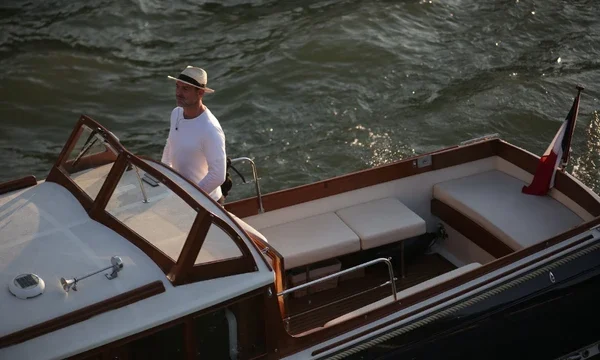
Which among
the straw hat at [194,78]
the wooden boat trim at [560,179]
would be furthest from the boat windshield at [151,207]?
the wooden boat trim at [560,179]

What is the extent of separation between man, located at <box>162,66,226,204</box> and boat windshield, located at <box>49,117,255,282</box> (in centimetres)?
31

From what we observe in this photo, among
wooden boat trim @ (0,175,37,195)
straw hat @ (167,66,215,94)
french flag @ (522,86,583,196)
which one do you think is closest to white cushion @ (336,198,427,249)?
french flag @ (522,86,583,196)

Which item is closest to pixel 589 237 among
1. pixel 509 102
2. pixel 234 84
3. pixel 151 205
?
pixel 151 205

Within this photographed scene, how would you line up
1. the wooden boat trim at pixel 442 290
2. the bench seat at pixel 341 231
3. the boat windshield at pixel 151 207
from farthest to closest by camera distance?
the bench seat at pixel 341 231, the wooden boat trim at pixel 442 290, the boat windshield at pixel 151 207

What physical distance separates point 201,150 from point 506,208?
10.5 ft

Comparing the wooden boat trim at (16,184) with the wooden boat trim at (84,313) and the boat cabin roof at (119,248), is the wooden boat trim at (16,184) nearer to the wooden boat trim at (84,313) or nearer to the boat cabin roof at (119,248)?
the boat cabin roof at (119,248)

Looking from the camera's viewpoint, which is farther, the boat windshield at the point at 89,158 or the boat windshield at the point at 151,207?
the boat windshield at the point at 89,158

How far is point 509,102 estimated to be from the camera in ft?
46.4

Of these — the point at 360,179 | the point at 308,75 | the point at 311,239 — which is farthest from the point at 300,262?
the point at 308,75

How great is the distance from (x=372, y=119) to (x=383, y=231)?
5561mm

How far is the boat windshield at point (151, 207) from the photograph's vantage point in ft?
19.5

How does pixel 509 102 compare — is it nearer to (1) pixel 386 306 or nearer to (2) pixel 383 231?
(2) pixel 383 231

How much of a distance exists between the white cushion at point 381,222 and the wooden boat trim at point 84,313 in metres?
3.01

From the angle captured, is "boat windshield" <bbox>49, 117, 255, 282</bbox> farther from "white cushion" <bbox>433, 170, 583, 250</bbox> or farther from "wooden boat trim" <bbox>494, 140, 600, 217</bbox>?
"wooden boat trim" <bbox>494, 140, 600, 217</bbox>
